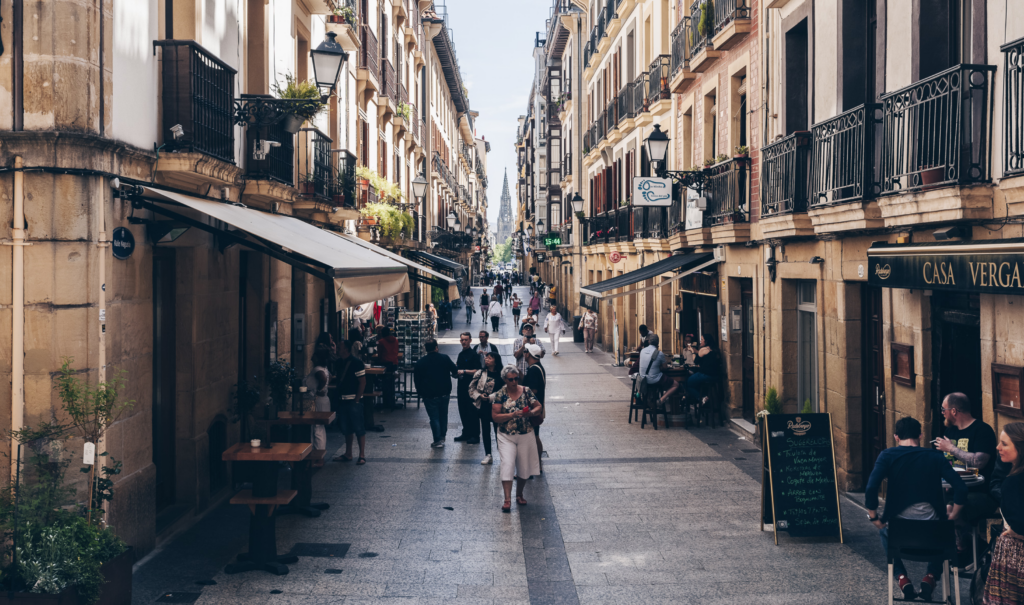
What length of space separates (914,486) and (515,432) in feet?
14.8

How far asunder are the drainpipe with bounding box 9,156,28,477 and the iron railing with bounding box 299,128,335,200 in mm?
7711

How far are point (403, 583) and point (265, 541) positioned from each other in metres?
1.33

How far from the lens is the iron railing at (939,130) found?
7.20 meters

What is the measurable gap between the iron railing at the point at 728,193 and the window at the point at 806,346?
214 centimetres

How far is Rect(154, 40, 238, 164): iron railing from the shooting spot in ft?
28.2

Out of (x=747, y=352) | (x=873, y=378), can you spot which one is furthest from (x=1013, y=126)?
(x=747, y=352)

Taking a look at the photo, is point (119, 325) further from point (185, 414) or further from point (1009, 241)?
point (1009, 241)

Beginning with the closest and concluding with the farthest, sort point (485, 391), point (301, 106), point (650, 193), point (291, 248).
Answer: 1. point (291, 248)
2. point (301, 106)
3. point (485, 391)
4. point (650, 193)

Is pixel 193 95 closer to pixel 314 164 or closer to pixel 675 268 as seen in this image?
pixel 314 164

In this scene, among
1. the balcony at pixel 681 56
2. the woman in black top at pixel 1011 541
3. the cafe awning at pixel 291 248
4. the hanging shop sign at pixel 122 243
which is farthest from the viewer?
the balcony at pixel 681 56

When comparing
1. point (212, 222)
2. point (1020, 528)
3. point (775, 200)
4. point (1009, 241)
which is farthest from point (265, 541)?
point (775, 200)

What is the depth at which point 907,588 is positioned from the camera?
661 centimetres

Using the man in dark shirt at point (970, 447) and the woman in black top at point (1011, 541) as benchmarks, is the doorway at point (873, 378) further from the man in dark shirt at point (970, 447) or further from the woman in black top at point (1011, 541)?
the woman in black top at point (1011, 541)

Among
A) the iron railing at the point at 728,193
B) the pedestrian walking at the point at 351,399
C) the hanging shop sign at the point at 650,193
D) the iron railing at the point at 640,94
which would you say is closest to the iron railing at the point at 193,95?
the pedestrian walking at the point at 351,399
